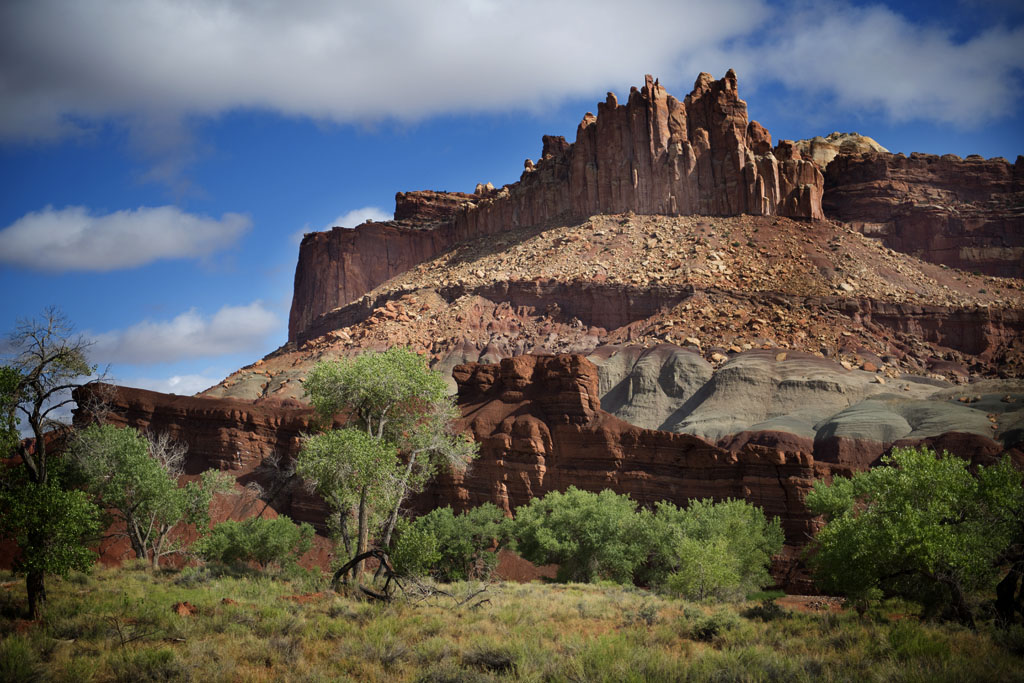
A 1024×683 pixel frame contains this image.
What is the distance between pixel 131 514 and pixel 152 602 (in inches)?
548

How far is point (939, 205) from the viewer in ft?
400

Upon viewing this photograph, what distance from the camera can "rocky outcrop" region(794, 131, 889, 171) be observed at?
151875 mm

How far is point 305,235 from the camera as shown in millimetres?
171125

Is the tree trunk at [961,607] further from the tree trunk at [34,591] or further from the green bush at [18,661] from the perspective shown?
the tree trunk at [34,591]

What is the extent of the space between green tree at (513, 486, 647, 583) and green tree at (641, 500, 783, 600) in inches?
45.0

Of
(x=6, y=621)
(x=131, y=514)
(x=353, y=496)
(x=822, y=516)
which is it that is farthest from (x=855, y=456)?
(x=6, y=621)

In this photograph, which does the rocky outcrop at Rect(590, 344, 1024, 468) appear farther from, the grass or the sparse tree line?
the grass

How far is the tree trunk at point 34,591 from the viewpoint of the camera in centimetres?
1547

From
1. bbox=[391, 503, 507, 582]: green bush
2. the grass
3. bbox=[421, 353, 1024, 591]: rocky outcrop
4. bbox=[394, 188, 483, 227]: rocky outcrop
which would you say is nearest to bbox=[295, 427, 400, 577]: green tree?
→ the grass

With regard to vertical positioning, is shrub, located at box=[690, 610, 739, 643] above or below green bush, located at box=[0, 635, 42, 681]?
below

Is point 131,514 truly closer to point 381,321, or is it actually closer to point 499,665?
point 499,665

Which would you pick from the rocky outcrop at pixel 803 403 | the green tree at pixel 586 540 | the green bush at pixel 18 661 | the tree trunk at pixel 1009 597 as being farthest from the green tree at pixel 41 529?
the rocky outcrop at pixel 803 403

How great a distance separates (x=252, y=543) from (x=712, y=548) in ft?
69.7

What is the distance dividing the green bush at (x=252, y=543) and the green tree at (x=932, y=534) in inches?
994
